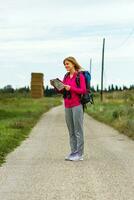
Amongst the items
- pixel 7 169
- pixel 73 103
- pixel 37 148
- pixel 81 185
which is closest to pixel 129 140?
pixel 37 148

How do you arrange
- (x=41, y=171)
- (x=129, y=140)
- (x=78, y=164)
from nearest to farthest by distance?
(x=41, y=171), (x=78, y=164), (x=129, y=140)

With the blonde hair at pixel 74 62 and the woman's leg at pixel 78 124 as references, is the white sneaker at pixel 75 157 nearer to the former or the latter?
the woman's leg at pixel 78 124

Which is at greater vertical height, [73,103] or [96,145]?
[73,103]

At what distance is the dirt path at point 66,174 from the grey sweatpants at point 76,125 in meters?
0.39

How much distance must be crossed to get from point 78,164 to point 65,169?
831 mm

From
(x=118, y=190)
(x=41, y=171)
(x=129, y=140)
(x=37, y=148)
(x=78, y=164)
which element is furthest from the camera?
(x=129, y=140)

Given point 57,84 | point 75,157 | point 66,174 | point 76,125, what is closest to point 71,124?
point 76,125

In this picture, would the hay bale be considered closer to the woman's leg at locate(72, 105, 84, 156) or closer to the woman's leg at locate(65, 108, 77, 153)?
the woman's leg at locate(65, 108, 77, 153)

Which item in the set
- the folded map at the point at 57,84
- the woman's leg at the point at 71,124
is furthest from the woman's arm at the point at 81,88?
the woman's leg at the point at 71,124

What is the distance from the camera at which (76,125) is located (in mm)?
13594

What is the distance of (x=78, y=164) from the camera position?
13.0m

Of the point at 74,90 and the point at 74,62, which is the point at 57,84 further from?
the point at 74,62

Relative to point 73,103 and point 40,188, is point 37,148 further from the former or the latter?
point 40,188

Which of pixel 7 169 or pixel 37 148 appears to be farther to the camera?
pixel 37 148
